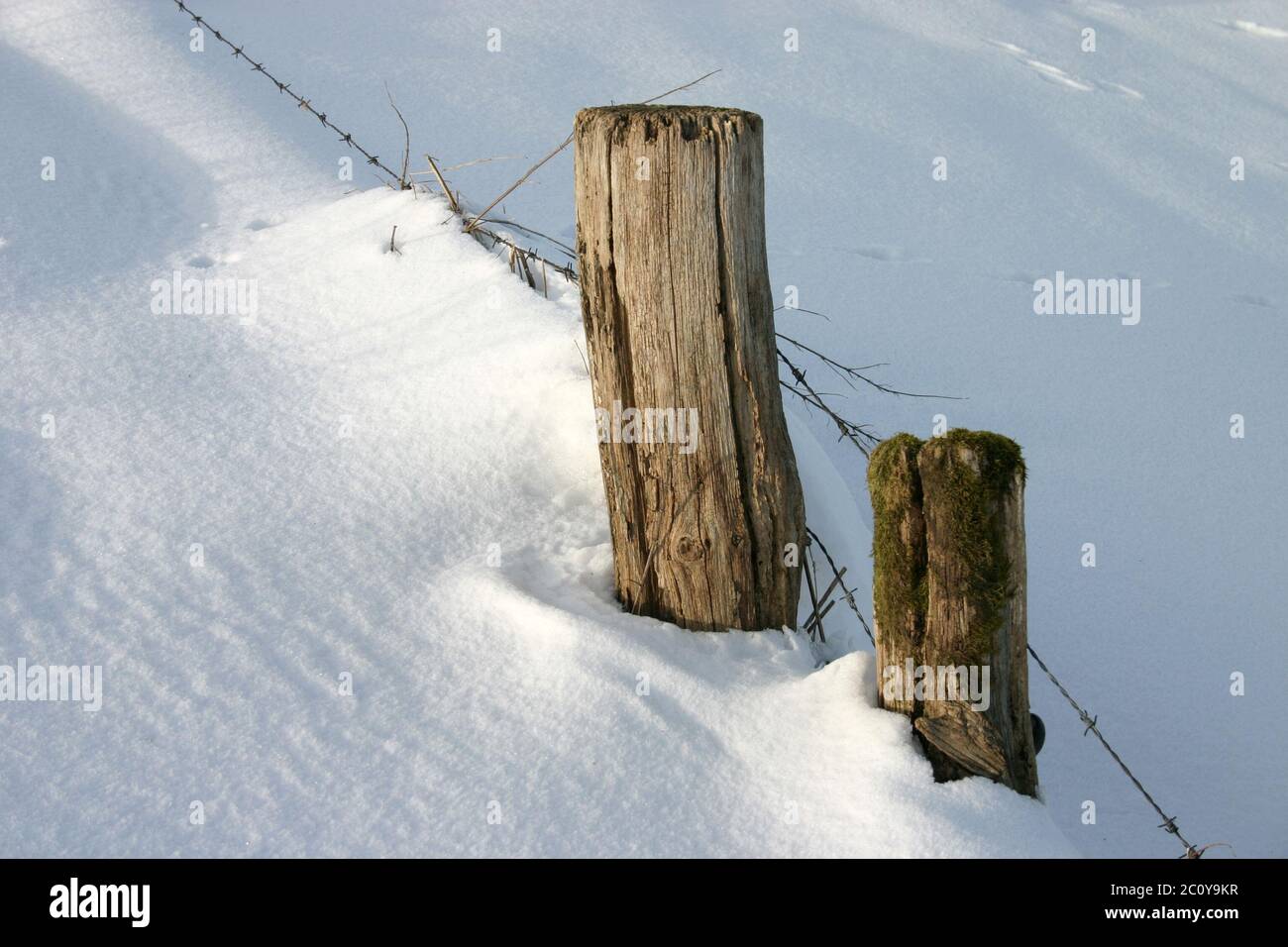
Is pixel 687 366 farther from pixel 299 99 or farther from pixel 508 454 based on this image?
pixel 299 99

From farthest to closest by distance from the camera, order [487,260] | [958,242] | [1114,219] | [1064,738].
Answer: [1114,219] → [958,242] → [487,260] → [1064,738]

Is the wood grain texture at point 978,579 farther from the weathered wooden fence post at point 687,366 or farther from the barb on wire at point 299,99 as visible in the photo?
the barb on wire at point 299,99

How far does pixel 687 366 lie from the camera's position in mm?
1944

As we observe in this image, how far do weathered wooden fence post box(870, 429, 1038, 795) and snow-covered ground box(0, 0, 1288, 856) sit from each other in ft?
0.23

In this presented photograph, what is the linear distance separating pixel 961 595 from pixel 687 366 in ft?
2.00

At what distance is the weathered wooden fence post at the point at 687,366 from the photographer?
1.87 metres

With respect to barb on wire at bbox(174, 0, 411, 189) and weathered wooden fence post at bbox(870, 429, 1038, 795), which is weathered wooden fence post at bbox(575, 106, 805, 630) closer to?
weathered wooden fence post at bbox(870, 429, 1038, 795)

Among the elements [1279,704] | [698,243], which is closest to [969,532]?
[698,243]

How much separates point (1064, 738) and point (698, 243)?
1582 millimetres

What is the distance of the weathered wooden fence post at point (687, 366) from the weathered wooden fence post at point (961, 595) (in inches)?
11.0

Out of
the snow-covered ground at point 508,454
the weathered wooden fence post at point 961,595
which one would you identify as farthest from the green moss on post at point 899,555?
the snow-covered ground at point 508,454

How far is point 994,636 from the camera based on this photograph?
1733 mm

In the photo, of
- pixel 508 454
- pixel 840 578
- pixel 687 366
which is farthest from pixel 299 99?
pixel 840 578

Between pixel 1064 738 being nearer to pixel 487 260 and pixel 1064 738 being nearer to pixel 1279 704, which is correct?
pixel 1279 704
